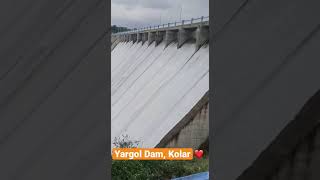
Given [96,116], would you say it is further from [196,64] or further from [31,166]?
[196,64]

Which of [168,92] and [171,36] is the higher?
[171,36]

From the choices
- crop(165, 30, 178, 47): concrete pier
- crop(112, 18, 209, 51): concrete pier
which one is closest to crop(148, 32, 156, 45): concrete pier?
crop(112, 18, 209, 51): concrete pier

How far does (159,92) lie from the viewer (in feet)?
89.7

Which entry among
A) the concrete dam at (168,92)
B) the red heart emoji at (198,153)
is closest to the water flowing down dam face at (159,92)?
the concrete dam at (168,92)

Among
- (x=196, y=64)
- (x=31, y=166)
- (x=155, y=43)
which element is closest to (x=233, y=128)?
(x=31, y=166)

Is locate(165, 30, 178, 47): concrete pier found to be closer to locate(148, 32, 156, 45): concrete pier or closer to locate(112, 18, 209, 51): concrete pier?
locate(112, 18, 209, 51): concrete pier

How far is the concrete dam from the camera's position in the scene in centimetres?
2000

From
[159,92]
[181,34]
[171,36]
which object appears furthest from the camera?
[171,36]

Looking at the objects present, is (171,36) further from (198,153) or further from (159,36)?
(198,153)

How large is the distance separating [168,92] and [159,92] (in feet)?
4.77

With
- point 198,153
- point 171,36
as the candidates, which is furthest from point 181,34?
point 198,153

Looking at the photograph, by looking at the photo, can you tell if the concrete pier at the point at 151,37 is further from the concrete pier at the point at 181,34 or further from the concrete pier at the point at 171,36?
the concrete pier at the point at 171,36

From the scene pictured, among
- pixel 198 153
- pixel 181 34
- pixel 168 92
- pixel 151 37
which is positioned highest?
pixel 151 37

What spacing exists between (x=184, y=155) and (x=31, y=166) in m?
14.8
